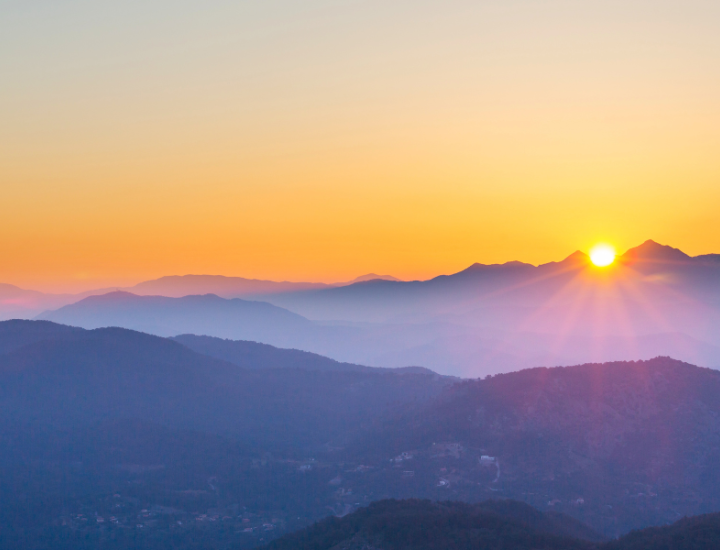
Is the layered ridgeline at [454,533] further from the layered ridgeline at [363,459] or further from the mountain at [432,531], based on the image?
the layered ridgeline at [363,459]

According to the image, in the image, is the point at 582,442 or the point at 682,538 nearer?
the point at 682,538

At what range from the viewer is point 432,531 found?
84.9 m

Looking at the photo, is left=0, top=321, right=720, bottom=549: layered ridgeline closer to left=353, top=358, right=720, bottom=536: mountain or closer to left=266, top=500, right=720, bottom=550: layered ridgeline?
left=353, top=358, right=720, bottom=536: mountain

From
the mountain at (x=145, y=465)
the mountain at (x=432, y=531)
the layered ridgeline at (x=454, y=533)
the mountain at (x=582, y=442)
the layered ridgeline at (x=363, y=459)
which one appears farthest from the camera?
the mountain at (x=582, y=442)

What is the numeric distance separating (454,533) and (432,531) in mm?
2583

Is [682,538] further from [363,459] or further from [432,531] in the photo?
[363,459]

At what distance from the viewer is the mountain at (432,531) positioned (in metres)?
81.1

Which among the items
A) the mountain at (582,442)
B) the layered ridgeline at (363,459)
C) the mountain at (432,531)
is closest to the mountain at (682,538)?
Result: the mountain at (432,531)

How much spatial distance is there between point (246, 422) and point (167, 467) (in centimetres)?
4143

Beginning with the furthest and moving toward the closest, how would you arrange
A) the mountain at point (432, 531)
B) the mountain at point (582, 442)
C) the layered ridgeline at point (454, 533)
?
the mountain at point (582, 442), the mountain at point (432, 531), the layered ridgeline at point (454, 533)

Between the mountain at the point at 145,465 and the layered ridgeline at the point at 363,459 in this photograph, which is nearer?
the mountain at the point at 145,465

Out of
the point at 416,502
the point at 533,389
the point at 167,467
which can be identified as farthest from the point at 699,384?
the point at 167,467

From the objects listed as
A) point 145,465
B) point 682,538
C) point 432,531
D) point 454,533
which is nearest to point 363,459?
point 145,465

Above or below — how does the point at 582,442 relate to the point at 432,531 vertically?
above
